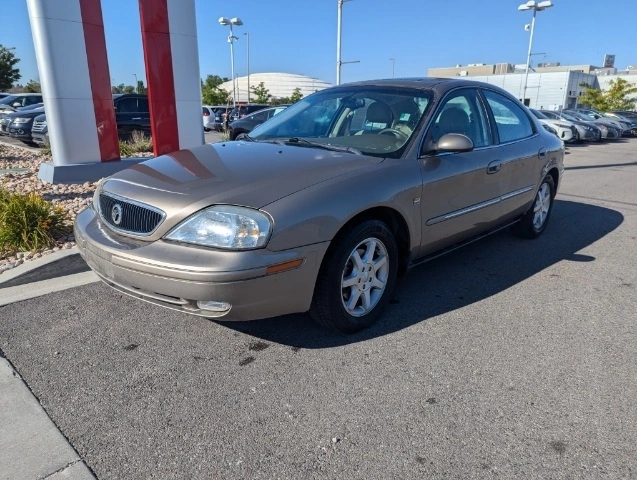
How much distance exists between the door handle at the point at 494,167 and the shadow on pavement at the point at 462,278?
900 mm

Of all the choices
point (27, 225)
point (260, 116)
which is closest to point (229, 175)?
point (27, 225)

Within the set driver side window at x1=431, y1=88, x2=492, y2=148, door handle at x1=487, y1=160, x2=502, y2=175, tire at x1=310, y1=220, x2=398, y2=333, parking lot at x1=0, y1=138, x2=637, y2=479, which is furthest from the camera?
door handle at x1=487, y1=160, x2=502, y2=175

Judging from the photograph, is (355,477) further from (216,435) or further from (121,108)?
(121,108)

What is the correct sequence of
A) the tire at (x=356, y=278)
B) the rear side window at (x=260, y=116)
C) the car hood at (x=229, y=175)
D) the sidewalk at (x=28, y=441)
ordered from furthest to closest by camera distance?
the rear side window at (x=260, y=116)
the tire at (x=356, y=278)
the car hood at (x=229, y=175)
the sidewalk at (x=28, y=441)

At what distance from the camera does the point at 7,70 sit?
47969 millimetres

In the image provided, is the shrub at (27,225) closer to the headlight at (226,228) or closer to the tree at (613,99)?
the headlight at (226,228)

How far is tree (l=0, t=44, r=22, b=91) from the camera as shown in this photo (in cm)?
4747

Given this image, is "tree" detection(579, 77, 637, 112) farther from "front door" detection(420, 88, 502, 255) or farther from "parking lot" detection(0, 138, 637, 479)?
"parking lot" detection(0, 138, 637, 479)

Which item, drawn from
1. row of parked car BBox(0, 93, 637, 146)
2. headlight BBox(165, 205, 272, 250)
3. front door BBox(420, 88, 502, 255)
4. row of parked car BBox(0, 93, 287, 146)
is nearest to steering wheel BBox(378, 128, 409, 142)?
front door BBox(420, 88, 502, 255)

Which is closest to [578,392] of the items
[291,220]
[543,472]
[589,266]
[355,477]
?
[543,472]

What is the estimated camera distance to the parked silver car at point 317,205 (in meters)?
2.56

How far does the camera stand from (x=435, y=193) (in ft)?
11.4

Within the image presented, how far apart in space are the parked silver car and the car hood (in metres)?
0.01

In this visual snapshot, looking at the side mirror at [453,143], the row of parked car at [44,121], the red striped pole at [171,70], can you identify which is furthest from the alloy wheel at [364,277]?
the row of parked car at [44,121]
